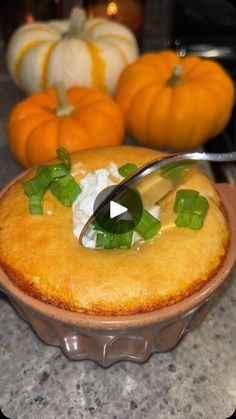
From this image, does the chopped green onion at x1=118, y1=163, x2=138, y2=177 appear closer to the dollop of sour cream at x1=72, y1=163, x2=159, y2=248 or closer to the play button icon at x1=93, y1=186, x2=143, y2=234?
the dollop of sour cream at x1=72, y1=163, x2=159, y2=248

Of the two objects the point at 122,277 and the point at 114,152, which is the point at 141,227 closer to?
the point at 122,277

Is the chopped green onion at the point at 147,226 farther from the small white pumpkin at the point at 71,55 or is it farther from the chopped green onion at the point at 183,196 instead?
the small white pumpkin at the point at 71,55

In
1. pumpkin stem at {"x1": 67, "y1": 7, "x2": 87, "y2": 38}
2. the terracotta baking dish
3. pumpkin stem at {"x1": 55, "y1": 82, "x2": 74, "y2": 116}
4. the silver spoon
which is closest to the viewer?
the terracotta baking dish

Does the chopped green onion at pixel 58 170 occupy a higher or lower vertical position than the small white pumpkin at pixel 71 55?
higher

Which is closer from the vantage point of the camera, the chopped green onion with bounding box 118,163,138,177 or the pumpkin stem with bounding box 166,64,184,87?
the chopped green onion with bounding box 118,163,138,177

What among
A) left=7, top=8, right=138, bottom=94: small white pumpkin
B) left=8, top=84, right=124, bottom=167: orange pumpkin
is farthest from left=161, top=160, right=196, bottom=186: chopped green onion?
left=7, top=8, right=138, bottom=94: small white pumpkin

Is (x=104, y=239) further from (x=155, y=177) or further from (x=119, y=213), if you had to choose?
(x=155, y=177)

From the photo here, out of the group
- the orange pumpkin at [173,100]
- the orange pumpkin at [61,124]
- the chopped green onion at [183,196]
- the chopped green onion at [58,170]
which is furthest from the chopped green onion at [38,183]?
the orange pumpkin at [173,100]
